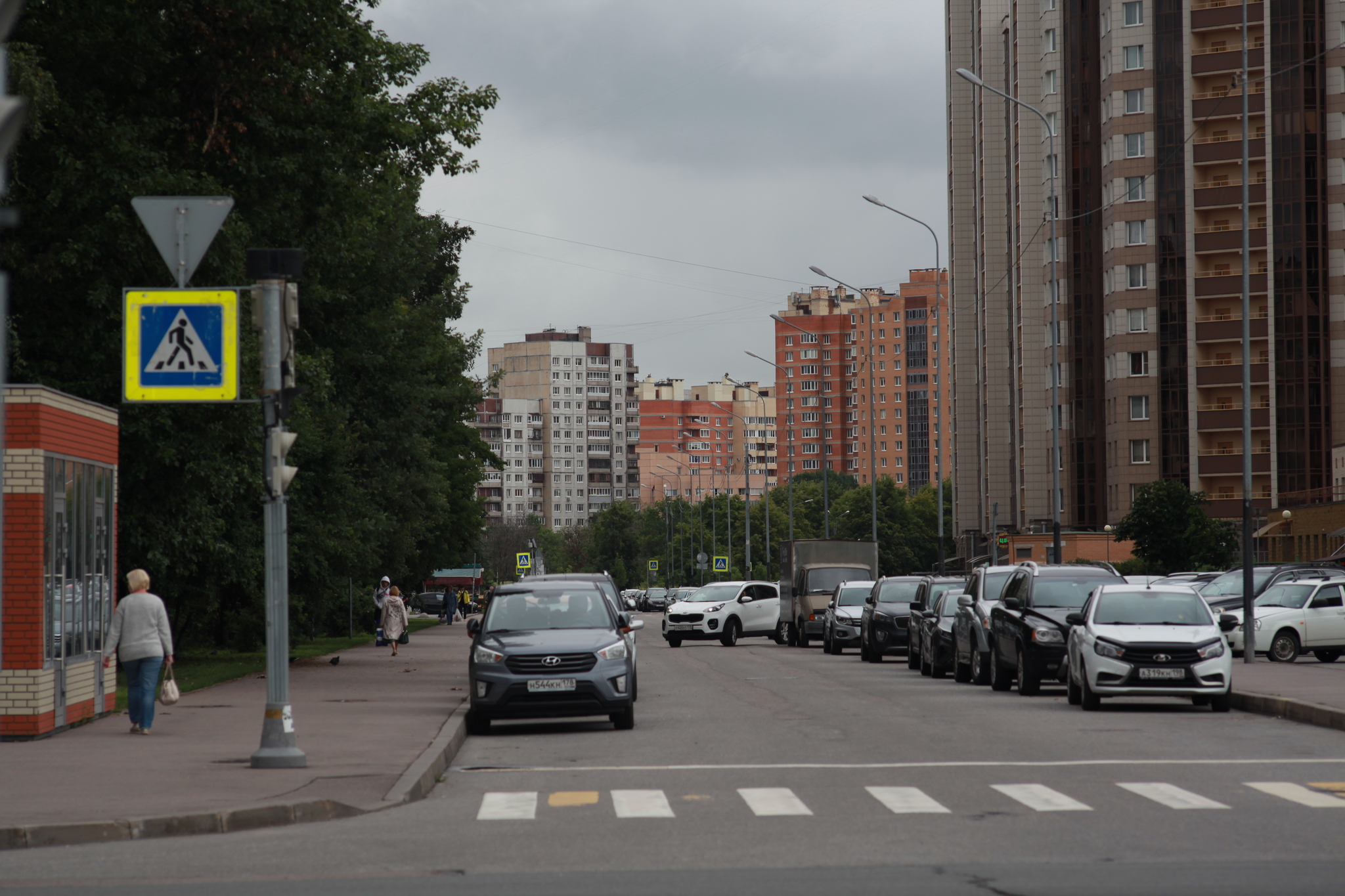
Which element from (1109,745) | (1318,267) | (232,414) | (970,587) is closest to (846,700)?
(970,587)

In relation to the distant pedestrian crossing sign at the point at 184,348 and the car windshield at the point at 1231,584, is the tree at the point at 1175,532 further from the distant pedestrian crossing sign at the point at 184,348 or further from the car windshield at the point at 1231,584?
the distant pedestrian crossing sign at the point at 184,348

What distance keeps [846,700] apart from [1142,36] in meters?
74.0

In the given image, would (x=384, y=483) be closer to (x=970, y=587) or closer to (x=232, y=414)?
(x=232, y=414)

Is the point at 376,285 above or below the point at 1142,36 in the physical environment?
below

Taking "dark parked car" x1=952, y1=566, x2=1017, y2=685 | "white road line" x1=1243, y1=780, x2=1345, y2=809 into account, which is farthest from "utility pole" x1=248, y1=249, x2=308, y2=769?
"dark parked car" x1=952, y1=566, x2=1017, y2=685

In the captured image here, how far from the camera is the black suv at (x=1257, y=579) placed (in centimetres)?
3484

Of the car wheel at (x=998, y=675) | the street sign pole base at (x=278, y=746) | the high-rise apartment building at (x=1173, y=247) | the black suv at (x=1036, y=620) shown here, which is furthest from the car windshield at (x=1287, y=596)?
the high-rise apartment building at (x=1173, y=247)

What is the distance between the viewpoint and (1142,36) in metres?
89.8

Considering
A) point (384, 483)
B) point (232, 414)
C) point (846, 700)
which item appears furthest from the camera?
point (384, 483)

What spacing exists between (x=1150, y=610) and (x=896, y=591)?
15402 millimetres

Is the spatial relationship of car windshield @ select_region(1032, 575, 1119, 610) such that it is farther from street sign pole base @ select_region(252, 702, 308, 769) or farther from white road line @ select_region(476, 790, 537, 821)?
street sign pole base @ select_region(252, 702, 308, 769)

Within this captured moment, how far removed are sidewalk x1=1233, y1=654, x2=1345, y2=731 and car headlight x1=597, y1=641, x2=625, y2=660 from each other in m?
7.41

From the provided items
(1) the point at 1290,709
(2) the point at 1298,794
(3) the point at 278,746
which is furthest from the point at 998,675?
(3) the point at 278,746

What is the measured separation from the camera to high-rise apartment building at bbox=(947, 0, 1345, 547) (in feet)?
281
